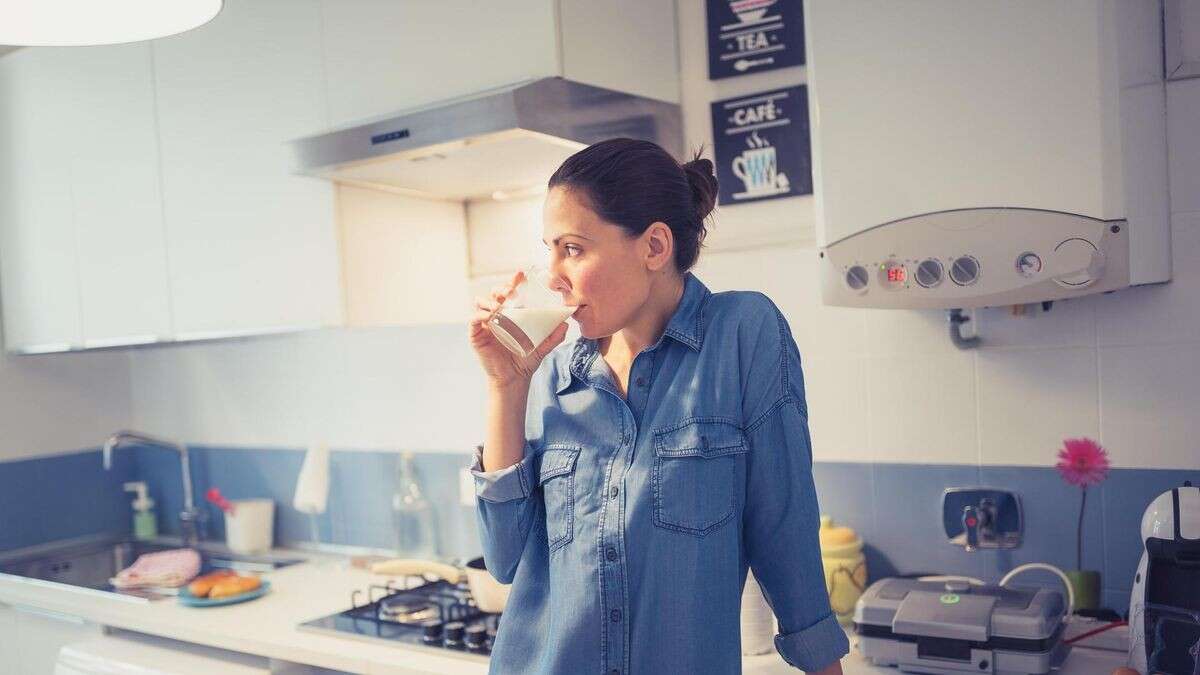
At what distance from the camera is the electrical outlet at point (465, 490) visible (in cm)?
251

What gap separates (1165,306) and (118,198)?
242 cm

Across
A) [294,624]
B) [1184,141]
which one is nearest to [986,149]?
[1184,141]

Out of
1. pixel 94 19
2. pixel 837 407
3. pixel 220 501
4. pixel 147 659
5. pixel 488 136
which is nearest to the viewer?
pixel 94 19

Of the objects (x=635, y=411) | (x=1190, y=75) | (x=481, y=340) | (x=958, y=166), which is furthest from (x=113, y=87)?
(x=1190, y=75)

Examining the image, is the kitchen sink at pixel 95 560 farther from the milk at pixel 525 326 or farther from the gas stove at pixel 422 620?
the milk at pixel 525 326

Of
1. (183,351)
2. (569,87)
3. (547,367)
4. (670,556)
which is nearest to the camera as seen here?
(670,556)

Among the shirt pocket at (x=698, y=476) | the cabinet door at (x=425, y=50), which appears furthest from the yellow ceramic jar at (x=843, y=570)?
the cabinet door at (x=425, y=50)

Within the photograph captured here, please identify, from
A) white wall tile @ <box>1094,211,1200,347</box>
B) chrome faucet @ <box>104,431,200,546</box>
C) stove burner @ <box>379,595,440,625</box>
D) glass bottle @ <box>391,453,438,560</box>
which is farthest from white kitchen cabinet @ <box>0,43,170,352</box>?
white wall tile @ <box>1094,211,1200,347</box>

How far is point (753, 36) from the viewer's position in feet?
6.82

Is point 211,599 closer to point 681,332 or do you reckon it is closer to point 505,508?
point 505,508

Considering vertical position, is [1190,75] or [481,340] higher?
[1190,75]

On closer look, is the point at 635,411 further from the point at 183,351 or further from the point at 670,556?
the point at 183,351

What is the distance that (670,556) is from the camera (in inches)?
52.2

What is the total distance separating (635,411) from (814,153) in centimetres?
60
